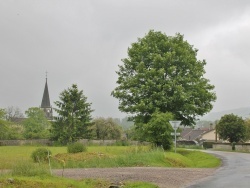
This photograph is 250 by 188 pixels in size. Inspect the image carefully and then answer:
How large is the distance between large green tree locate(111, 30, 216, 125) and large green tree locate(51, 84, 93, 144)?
29.5m

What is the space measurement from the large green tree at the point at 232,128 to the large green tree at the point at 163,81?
31.4m

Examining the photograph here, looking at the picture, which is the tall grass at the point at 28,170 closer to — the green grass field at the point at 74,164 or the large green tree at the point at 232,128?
the green grass field at the point at 74,164

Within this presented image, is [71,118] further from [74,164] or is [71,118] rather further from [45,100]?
[45,100]

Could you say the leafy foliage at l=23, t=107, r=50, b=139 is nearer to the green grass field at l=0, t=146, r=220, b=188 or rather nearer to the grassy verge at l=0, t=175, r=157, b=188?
the green grass field at l=0, t=146, r=220, b=188

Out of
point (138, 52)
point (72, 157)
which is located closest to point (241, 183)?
point (72, 157)

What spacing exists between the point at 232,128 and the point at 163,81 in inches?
1530

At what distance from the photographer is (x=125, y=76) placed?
4797cm

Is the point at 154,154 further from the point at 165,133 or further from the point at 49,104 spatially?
the point at 49,104

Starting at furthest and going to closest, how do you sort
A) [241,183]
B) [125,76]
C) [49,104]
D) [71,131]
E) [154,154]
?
[49,104], [71,131], [125,76], [154,154], [241,183]

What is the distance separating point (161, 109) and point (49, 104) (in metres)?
124

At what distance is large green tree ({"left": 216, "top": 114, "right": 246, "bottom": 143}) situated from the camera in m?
75.6

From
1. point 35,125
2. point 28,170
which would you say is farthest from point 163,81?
point 35,125

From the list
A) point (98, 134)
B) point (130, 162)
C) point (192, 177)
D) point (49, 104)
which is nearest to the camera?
point (192, 177)

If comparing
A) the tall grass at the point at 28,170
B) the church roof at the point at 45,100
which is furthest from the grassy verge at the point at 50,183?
the church roof at the point at 45,100
